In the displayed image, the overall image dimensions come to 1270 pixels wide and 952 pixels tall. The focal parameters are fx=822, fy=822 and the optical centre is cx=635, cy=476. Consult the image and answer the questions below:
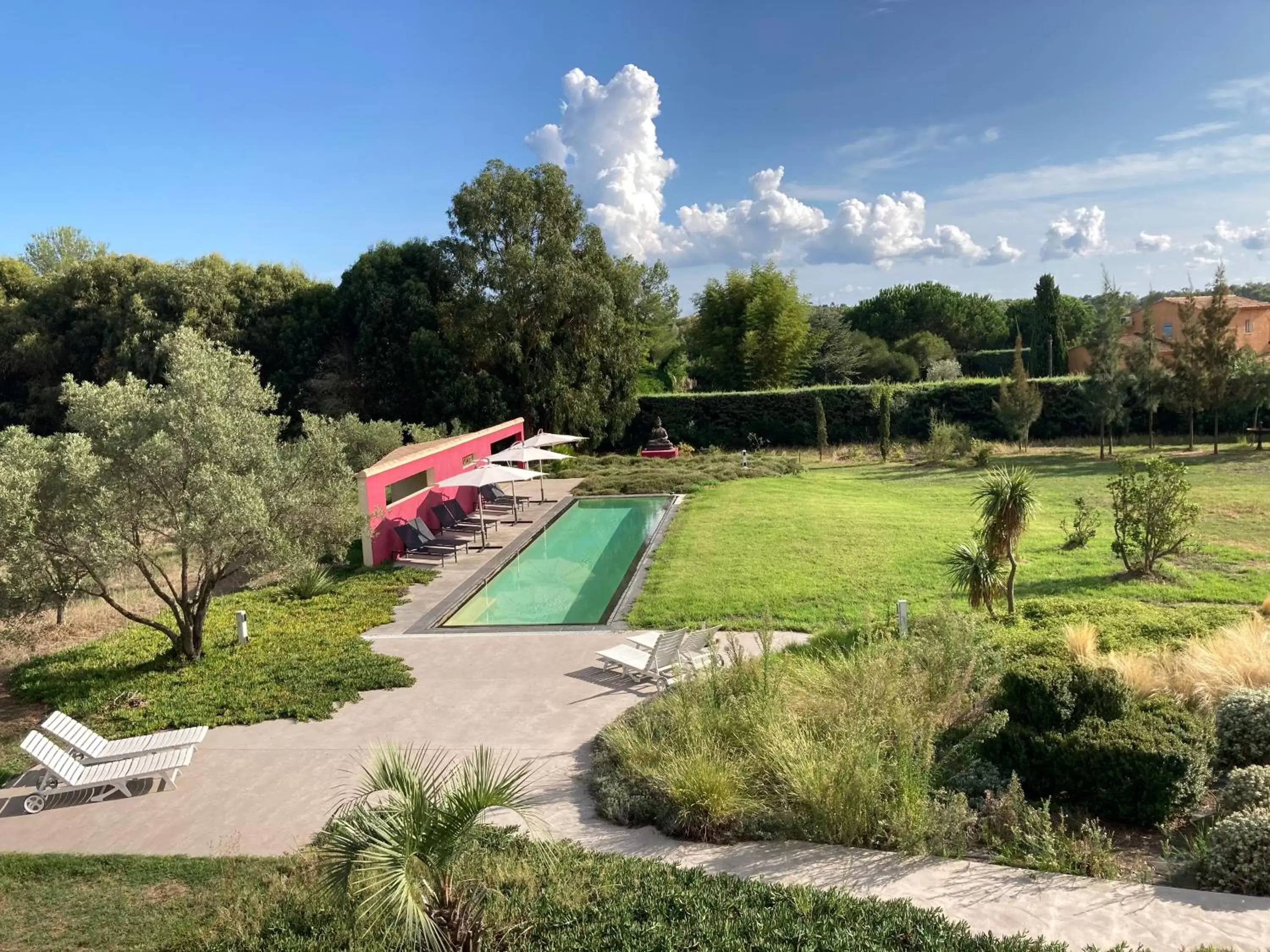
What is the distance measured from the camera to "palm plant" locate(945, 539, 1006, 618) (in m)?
9.92

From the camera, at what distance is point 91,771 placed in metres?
6.85

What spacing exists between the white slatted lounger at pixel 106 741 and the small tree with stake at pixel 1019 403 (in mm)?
25756

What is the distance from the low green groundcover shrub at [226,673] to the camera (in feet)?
27.3

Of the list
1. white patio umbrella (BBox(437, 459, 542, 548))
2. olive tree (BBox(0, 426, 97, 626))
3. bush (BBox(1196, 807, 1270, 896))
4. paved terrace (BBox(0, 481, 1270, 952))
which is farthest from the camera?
white patio umbrella (BBox(437, 459, 542, 548))

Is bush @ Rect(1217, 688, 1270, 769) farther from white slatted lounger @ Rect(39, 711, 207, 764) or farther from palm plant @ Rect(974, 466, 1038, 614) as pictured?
white slatted lounger @ Rect(39, 711, 207, 764)

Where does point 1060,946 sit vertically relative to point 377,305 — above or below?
below

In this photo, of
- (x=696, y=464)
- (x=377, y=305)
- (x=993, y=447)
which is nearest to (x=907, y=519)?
(x=696, y=464)

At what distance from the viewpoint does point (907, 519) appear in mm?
16969

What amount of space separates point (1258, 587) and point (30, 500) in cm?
1465

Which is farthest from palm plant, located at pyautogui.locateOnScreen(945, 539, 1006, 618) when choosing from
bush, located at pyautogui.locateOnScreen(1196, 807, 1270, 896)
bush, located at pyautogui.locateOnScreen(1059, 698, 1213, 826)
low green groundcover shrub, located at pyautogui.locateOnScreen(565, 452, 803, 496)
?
low green groundcover shrub, located at pyautogui.locateOnScreen(565, 452, 803, 496)

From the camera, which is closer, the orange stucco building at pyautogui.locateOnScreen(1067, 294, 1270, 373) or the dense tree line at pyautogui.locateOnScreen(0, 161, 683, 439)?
the dense tree line at pyautogui.locateOnScreen(0, 161, 683, 439)

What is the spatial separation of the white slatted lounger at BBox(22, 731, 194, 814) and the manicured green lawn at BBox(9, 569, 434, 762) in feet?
3.34

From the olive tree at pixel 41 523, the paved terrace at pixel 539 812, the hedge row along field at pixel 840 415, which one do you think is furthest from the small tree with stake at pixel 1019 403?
the olive tree at pixel 41 523

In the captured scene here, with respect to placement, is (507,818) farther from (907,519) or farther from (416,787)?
(907,519)
